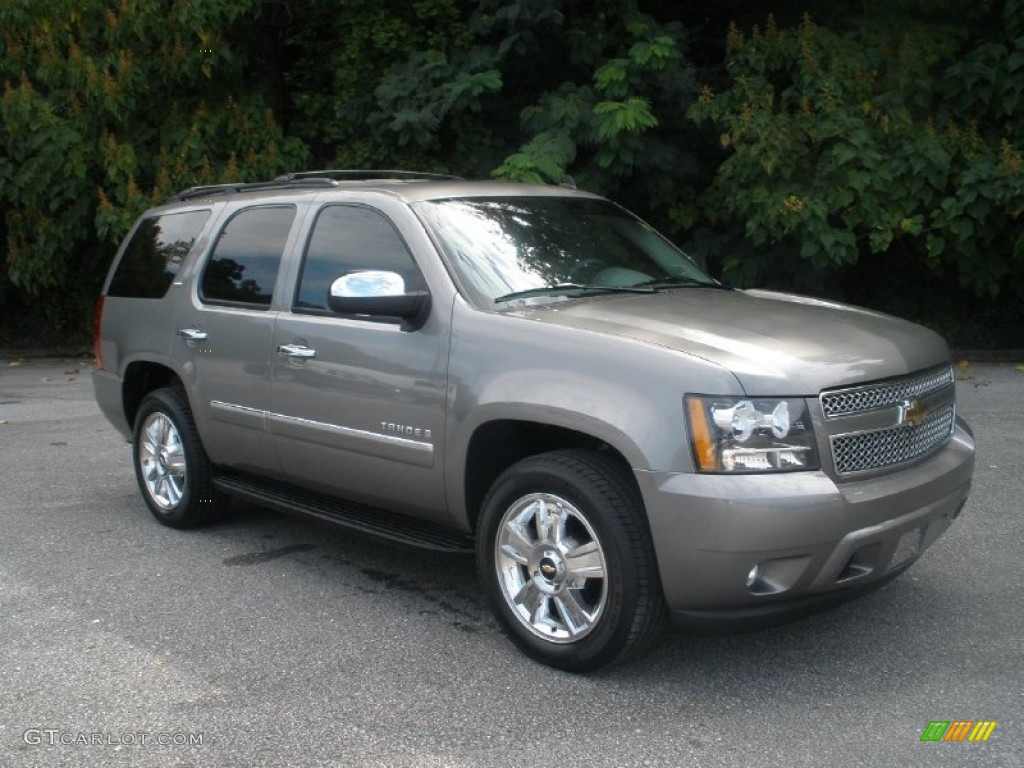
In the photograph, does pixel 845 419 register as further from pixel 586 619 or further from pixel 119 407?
pixel 119 407

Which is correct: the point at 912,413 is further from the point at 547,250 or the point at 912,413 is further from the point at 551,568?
the point at 547,250

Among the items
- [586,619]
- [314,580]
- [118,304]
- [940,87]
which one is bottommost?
[314,580]

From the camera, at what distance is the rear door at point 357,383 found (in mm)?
4691

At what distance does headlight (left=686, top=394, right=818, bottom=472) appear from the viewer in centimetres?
381

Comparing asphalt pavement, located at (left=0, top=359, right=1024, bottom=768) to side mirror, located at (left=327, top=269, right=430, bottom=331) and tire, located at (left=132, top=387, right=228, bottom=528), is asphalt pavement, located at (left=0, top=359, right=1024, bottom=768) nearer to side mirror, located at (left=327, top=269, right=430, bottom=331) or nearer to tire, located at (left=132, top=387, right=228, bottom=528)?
tire, located at (left=132, top=387, right=228, bottom=528)

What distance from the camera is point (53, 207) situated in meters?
14.2

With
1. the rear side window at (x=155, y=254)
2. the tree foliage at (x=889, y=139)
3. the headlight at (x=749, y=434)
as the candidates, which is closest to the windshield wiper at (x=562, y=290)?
the headlight at (x=749, y=434)

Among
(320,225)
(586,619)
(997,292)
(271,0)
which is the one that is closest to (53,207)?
(271,0)

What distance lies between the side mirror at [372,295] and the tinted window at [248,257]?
1070 mm

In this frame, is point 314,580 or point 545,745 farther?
point 314,580

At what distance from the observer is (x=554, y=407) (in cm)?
416

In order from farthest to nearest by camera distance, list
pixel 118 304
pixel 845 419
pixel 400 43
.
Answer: pixel 400 43, pixel 118 304, pixel 845 419

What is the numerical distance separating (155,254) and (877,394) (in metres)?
4.25

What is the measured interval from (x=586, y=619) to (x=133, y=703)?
5.29 feet
